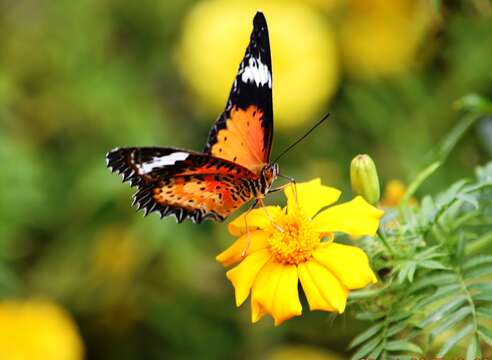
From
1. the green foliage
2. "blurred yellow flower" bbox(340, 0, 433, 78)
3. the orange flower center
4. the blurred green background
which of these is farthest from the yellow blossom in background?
the orange flower center

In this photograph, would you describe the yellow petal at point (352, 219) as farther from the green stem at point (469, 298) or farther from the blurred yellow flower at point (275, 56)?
the blurred yellow flower at point (275, 56)

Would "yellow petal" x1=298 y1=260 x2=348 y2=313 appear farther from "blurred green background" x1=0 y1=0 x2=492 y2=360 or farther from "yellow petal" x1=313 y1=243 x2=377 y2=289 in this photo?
"blurred green background" x1=0 y1=0 x2=492 y2=360

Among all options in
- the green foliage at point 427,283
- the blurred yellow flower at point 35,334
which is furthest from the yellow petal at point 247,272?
the blurred yellow flower at point 35,334

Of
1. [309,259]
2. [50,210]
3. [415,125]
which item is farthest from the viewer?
[50,210]

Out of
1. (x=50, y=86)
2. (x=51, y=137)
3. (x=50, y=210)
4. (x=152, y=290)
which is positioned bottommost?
(x=152, y=290)

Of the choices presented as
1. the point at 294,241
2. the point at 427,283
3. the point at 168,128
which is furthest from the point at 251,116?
the point at 168,128

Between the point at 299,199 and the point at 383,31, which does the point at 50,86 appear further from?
the point at 299,199

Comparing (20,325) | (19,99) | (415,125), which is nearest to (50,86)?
(19,99)
